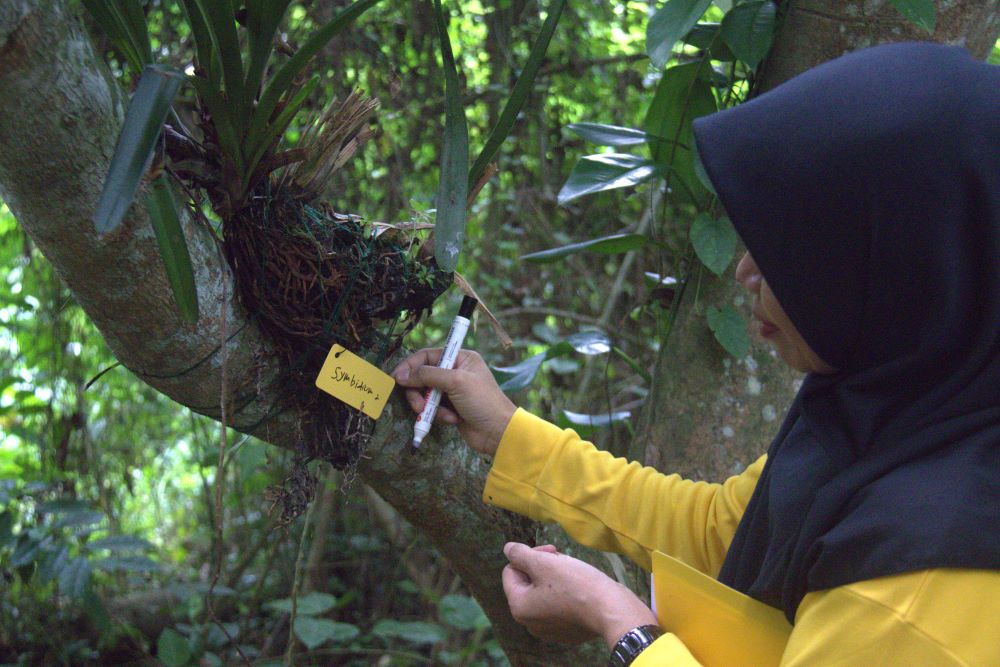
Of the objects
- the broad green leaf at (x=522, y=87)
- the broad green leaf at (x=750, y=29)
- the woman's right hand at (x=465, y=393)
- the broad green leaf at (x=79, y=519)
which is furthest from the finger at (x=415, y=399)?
the broad green leaf at (x=79, y=519)

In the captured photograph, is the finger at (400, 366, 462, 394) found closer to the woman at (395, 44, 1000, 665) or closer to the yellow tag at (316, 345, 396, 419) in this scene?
the yellow tag at (316, 345, 396, 419)

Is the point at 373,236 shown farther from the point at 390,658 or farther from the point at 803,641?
the point at 390,658

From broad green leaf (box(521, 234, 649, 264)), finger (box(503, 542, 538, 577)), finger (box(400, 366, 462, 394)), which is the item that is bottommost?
finger (box(503, 542, 538, 577))

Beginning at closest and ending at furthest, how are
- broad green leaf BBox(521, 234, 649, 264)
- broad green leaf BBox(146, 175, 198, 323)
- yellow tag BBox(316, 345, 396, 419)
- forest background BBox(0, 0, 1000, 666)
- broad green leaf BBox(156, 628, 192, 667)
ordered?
broad green leaf BBox(146, 175, 198, 323) < yellow tag BBox(316, 345, 396, 419) < forest background BBox(0, 0, 1000, 666) < broad green leaf BBox(521, 234, 649, 264) < broad green leaf BBox(156, 628, 192, 667)

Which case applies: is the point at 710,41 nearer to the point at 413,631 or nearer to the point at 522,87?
the point at 522,87

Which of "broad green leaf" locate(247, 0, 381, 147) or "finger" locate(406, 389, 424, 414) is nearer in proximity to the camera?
"broad green leaf" locate(247, 0, 381, 147)

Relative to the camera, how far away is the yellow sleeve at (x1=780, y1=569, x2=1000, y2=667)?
0.75 meters

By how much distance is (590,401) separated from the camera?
111 inches

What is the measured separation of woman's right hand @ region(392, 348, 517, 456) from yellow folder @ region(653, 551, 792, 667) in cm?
38

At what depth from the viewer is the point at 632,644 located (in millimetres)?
964

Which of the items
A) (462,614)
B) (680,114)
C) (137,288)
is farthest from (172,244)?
(462,614)

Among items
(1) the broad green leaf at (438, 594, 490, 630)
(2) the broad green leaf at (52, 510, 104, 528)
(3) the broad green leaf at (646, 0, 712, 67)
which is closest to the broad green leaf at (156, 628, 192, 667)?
(2) the broad green leaf at (52, 510, 104, 528)

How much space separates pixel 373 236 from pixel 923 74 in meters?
0.69

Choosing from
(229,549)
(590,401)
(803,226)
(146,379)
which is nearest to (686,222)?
(590,401)
